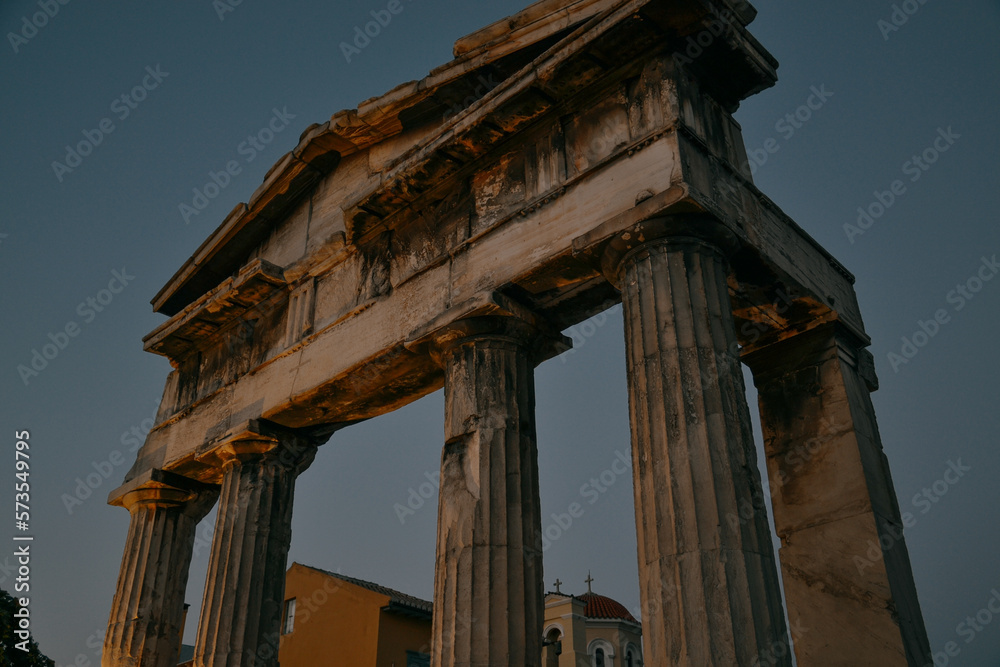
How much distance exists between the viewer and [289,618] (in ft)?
102

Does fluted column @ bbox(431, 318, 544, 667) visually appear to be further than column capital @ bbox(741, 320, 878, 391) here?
No

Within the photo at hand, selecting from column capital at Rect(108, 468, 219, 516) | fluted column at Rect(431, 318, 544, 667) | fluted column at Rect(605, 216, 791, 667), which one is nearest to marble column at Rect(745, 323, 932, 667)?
fluted column at Rect(605, 216, 791, 667)

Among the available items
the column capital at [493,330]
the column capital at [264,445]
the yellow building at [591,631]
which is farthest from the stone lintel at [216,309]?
the yellow building at [591,631]

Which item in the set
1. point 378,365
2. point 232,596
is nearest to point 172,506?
point 232,596

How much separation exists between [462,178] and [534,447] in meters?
4.00

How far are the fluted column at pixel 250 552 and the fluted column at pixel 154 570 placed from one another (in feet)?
6.84

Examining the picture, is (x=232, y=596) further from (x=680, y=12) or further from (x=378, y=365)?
(x=680, y=12)

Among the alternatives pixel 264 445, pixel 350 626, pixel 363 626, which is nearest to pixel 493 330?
pixel 264 445

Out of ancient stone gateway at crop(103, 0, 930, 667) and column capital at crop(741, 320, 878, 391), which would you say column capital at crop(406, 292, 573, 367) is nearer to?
ancient stone gateway at crop(103, 0, 930, 667)

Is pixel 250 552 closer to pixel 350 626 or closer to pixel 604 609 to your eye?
pixel 350 626

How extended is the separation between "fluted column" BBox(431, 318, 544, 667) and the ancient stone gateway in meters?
0.03

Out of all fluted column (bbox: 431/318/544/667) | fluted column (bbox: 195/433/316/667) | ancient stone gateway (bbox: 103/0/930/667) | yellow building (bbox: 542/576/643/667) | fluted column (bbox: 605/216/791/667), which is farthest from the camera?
yellow building (bbox: 542/576/643/667)

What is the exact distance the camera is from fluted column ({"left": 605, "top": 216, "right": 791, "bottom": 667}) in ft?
23.0

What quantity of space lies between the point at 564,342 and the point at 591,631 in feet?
95.0
